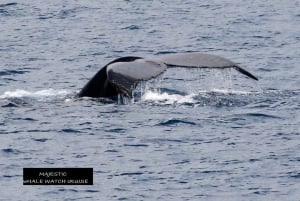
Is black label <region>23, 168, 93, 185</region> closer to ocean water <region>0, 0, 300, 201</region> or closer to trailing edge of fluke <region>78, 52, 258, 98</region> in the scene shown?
ocean water <region>0, 0, 300, 201</region>

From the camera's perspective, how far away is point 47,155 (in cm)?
1673

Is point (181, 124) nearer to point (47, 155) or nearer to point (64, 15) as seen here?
point (47, 155)

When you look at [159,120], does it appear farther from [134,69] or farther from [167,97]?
[167,97]

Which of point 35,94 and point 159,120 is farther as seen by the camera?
point 35,94

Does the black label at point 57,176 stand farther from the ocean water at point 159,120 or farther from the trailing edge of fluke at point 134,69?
the trailing edge of fluke at point 134,69

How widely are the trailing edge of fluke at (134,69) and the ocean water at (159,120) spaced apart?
0.72 feet

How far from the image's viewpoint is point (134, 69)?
17656mm

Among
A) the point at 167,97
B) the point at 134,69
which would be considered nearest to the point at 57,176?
the point at 134,69

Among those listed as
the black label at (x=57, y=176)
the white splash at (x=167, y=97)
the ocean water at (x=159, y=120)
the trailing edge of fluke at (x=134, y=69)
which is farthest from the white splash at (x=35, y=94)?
the black label at (x=57, y=176)

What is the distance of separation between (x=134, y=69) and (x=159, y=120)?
43.4 inches

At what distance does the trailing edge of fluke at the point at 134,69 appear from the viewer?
56.7ft

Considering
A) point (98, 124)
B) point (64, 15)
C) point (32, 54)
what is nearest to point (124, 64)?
point (98, 124)

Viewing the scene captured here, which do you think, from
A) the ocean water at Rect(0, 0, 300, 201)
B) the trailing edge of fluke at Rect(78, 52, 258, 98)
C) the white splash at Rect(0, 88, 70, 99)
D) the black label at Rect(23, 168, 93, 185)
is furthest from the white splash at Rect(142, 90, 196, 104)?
the black label at Rect(23, 168, 93, 185)

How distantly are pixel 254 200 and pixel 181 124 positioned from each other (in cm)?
348
